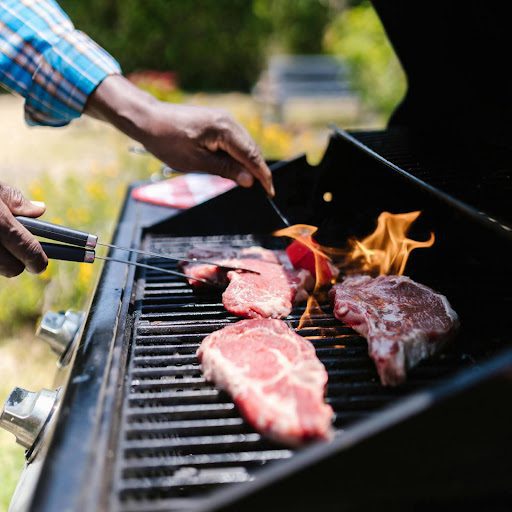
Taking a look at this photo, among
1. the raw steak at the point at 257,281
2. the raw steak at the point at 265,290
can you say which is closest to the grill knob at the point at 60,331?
the raw steak at the point at 257,281

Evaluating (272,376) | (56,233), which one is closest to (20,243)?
(56,233)

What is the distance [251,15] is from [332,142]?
50.5 ft

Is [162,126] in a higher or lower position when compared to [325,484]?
higher

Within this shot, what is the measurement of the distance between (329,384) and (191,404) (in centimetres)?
52

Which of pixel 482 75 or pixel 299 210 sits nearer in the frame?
pixel 482 75

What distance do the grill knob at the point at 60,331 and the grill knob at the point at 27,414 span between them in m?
0.64

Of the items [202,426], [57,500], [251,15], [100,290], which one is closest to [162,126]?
[100,290]

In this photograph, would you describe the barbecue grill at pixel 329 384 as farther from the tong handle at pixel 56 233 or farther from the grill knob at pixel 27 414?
the tong handle at pixel 56 233

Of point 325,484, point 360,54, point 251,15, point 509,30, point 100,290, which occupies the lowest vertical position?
point 325,484

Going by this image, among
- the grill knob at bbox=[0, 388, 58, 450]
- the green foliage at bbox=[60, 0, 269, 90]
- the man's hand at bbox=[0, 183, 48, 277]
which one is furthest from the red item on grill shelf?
the green foliage at bbox=[60, 0, 269, 90]

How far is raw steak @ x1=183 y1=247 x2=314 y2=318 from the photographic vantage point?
7.94 ft

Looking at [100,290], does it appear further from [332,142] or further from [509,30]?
[509,30]

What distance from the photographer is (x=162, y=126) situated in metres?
2.82

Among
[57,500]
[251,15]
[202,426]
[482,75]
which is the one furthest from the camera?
[251,15]
